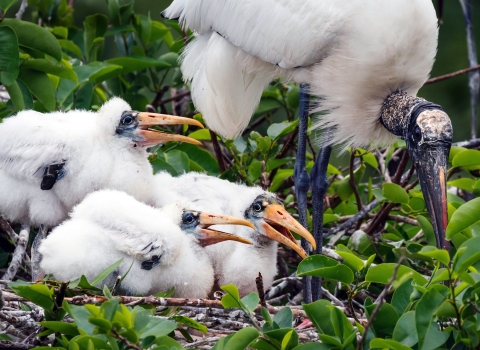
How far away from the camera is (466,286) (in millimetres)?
2416

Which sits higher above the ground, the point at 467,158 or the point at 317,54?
the point at 317,54

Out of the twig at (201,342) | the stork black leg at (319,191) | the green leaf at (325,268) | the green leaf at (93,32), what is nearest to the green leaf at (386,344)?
the green leaf at (325,268)

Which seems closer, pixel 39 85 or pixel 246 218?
pixel 246 218

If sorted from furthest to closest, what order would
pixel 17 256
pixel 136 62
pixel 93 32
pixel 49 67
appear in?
1. pixel 93 32
2. pixel 136 62
3. pixel 49 67
4. pixel 17 256

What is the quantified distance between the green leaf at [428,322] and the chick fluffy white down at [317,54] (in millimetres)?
1541

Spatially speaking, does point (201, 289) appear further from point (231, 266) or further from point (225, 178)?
point (225, 178)

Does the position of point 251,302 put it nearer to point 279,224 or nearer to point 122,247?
point 122,247

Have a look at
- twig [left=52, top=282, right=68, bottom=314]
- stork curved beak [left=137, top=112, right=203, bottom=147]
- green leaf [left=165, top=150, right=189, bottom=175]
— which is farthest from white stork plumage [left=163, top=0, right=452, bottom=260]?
twig [left=52, top=282, right=68, bottom=314]

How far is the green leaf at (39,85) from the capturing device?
378cm

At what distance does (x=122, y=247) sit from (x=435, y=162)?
1278 mm

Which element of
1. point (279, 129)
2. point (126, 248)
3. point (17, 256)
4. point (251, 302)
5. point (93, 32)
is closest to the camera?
point (251, 302)

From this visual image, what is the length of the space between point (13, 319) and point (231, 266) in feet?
3.57

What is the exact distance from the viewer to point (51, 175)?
11.2 feet

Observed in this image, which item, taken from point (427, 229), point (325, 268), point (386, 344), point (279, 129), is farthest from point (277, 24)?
point (386, 344)
